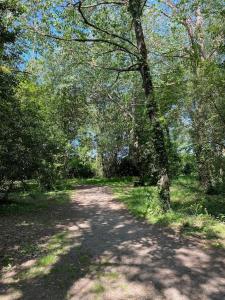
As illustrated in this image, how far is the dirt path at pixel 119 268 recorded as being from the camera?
5.89 meters

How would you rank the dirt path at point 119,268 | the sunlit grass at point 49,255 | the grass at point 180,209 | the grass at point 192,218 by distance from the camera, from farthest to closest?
1. the grass at point 180,209
2. the grass at point 192,218
3. the sunlit grass at point 49,255
4. the dirt path at point 119,268

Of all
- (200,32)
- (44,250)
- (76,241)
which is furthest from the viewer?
(200,32)

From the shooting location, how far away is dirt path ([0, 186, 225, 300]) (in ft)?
19.3

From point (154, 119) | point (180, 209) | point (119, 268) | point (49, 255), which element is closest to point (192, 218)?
point (180, 209)

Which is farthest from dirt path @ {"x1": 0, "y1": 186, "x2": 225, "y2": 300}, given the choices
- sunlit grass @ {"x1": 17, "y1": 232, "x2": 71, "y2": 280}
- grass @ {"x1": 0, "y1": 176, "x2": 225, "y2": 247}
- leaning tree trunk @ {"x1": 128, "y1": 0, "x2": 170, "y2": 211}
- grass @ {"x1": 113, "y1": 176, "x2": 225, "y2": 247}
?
leaning tree trunk @ {"x1": 128, "y1": 0, "x2": 170, "y2": 211}

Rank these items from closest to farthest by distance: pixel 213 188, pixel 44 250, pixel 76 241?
pixel 44 250 → pixel 76 241 → pixel 213 188

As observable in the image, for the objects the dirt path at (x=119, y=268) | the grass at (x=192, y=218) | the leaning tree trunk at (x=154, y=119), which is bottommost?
the dirt path at (x=119, y=268)

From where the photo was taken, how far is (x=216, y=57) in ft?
67.7

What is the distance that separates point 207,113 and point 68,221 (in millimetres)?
6771

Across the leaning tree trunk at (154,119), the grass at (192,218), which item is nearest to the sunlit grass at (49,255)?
the grass at (192,218)

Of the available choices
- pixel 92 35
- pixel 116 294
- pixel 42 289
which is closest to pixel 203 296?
pixel 116 294

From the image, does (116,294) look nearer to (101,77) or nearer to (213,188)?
(213,188)

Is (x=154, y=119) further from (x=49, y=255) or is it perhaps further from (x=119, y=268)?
(x=119, y=268)

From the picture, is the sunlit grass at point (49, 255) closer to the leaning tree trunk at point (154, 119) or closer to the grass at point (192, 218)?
the grass at point (192, 218)
